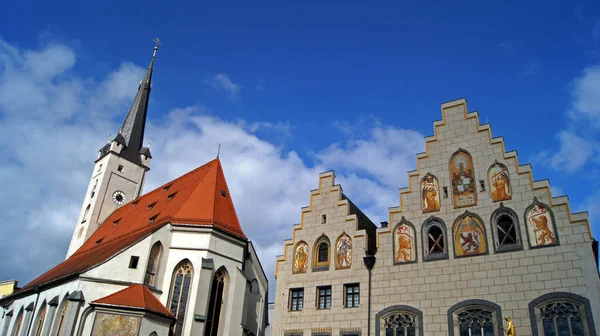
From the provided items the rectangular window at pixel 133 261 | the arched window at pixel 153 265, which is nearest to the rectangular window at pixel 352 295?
the arched window at pixel 153 265

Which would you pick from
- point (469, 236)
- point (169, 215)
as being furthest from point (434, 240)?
point (169, 215)

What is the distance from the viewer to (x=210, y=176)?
99.1 feet

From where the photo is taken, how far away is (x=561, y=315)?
53.7ft

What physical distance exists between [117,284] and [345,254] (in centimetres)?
1116

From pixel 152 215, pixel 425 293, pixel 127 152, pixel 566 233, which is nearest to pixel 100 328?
pixel 152 215

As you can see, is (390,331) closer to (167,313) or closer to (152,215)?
(167,313)

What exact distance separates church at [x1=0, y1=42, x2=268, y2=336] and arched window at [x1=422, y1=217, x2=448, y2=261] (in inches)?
412

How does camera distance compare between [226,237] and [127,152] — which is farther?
[127,152]

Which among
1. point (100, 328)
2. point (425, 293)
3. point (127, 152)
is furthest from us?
point (127, 152)

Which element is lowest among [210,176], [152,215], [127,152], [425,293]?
[425,293]

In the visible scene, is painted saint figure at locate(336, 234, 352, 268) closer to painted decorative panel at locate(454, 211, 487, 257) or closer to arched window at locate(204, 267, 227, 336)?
painted decorative panel at locate(454, 211, 487, 257)

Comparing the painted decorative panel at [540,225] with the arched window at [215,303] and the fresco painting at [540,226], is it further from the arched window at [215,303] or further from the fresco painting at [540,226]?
the arched window at [215,303]

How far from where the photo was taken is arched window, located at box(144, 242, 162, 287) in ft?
79.6

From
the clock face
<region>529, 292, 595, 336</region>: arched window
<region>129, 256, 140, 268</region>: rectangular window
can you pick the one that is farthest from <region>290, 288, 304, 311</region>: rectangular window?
the clock face
